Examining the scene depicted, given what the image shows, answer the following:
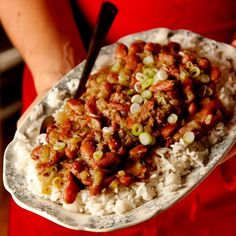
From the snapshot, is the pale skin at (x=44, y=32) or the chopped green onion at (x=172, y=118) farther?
the pale skin at (x=44, y=32)

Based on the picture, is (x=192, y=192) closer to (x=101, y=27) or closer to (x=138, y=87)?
(x=138, y=87)

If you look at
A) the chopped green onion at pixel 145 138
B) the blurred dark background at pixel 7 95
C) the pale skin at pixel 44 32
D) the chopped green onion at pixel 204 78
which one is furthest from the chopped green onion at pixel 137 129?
the blurred dark background at pixel 7 95

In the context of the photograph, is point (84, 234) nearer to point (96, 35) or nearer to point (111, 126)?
point (111, 126)

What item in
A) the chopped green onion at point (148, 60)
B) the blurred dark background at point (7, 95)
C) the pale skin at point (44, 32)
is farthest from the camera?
the blurred dark background at point (7, 95)

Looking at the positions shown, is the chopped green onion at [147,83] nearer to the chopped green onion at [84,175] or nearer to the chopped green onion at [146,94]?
the chopped green onion at [146,94]

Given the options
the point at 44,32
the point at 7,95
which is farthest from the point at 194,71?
the point at 7,95

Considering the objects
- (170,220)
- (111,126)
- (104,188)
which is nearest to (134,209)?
(104,188)
